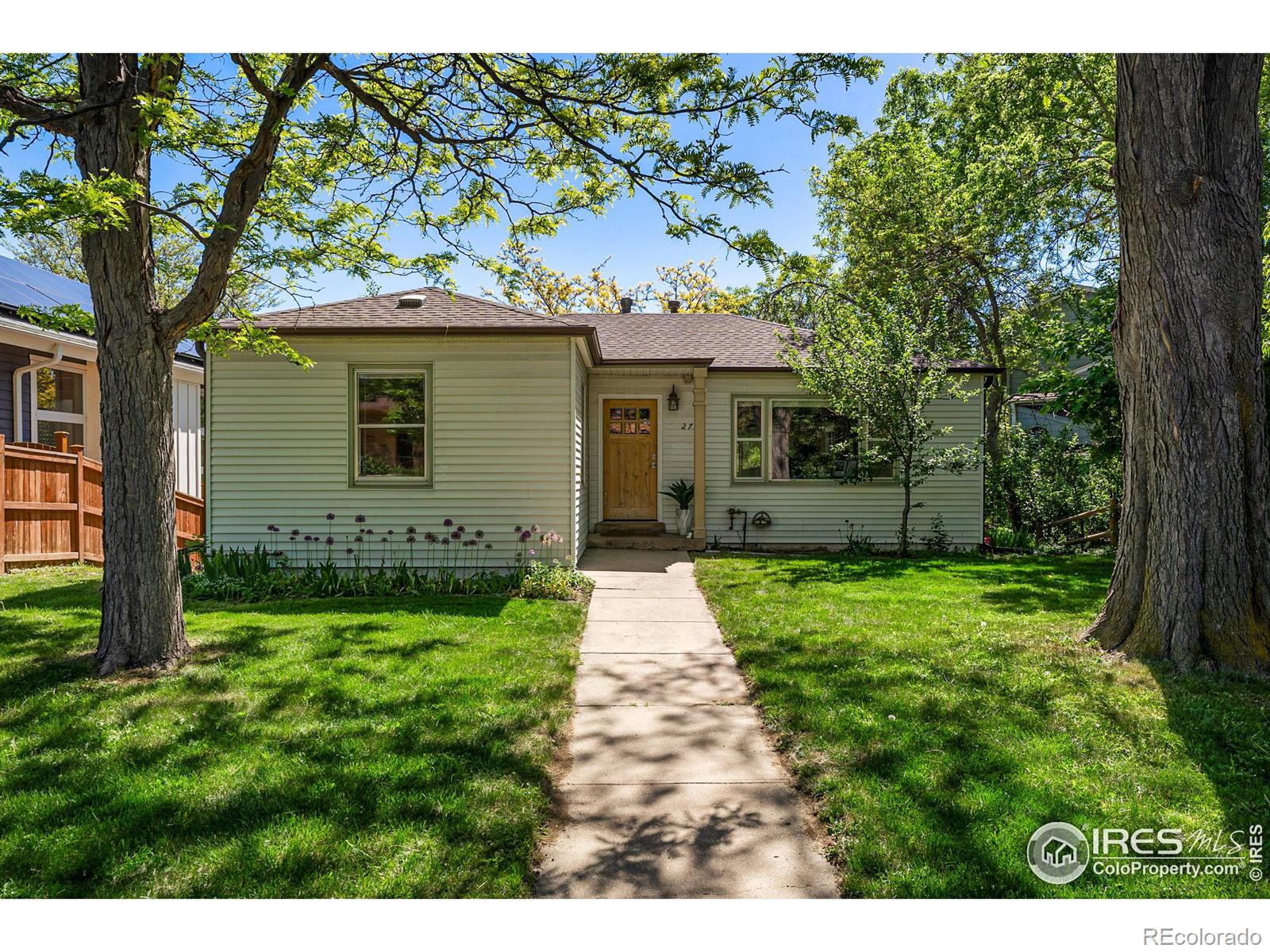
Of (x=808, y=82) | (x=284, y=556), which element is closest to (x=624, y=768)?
(x=808, y=82)

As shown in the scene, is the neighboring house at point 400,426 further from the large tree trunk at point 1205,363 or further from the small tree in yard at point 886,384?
the large tree trunk at point 1205,363

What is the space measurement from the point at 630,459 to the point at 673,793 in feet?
31.1

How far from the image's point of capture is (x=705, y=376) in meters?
12.3

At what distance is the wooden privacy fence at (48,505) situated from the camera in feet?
30.0

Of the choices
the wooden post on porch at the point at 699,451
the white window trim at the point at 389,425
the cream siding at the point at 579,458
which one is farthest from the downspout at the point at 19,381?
the wooden post on porch at the point at 699,451

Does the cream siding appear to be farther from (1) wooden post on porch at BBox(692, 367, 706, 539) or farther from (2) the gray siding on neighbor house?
(2) the gray siding on neighbor house

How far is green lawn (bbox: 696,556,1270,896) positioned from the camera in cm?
277

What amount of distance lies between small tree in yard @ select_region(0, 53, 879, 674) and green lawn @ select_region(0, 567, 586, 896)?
826mm

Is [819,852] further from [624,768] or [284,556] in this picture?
[284,556]

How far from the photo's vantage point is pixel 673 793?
3455mm

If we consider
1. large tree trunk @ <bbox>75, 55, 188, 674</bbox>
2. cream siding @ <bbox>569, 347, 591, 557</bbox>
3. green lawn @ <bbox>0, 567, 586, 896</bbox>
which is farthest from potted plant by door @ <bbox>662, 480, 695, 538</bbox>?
large tree trunk @ <bbox>75, 55, 188, 674</bbox>

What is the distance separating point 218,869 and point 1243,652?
19.2 feet

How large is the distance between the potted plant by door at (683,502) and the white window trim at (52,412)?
10.3 m

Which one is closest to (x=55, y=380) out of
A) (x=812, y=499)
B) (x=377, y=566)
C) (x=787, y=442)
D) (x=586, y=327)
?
(x=377, y=566)
